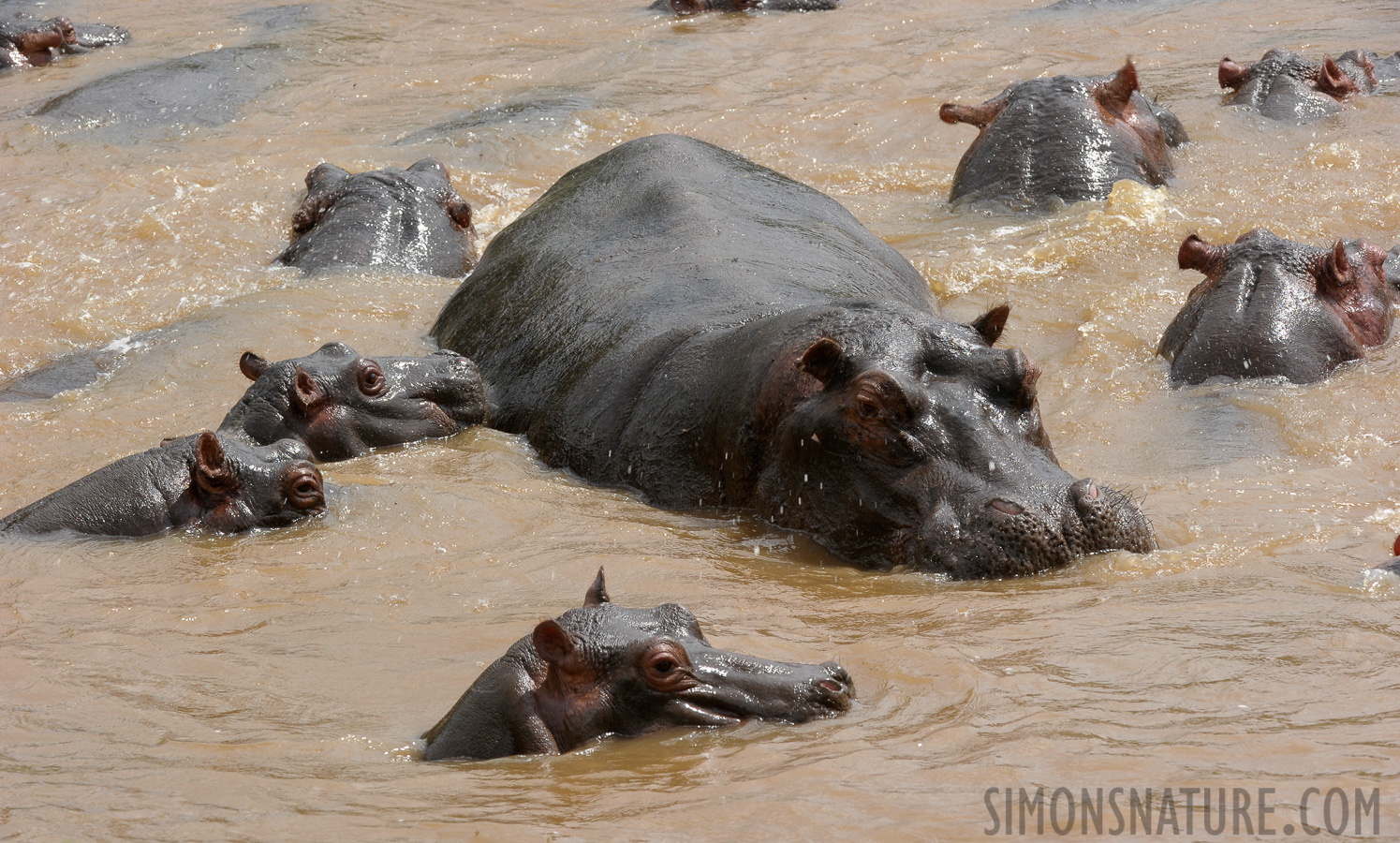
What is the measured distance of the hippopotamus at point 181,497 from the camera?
5.49 m

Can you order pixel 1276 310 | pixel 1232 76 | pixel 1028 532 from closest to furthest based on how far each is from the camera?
pixel 1028 532
pixel 1276 310
pixel 1232 76

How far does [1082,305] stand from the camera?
791cm

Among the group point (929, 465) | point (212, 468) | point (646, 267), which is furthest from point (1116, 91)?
point (212, 468)

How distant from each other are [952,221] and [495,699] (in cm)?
646

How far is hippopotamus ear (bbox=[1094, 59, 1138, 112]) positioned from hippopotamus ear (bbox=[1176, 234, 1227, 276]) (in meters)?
2.52

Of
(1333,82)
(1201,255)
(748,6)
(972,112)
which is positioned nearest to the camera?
(1201,255)

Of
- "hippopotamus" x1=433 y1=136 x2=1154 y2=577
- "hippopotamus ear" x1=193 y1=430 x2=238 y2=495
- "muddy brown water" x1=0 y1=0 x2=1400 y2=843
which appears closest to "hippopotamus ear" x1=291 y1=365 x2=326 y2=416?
"muddy brown water" x1=0 y1=0 x2=1400 y2=843

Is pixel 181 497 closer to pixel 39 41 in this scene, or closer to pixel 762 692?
pixel 762 692

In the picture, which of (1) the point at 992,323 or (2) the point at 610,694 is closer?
(2) the point at 610,694

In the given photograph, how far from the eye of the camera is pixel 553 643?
345 cm

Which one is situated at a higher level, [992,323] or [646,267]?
[646,267]

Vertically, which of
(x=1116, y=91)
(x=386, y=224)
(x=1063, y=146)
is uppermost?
(x=1116, y=91)

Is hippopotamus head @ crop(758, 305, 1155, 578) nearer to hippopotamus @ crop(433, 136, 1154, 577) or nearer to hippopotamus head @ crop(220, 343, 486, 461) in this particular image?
hippopotamus @ crop(433, 136, 1154, 577)

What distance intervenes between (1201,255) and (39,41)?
11884mm
